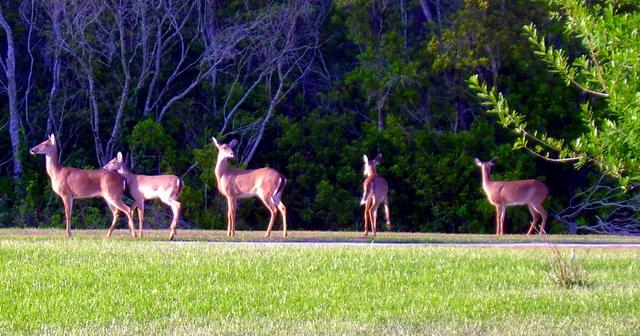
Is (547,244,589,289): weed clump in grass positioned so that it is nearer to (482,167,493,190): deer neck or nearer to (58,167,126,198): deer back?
(58,167,126,198): deer back

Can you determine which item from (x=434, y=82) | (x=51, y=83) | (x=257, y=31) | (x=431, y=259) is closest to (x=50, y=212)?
(x=51, y=83)

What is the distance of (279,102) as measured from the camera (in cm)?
3397

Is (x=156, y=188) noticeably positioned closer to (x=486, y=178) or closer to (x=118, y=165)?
(x=118, y=165)

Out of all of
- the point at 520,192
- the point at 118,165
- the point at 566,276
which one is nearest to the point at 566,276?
the point at 566,276

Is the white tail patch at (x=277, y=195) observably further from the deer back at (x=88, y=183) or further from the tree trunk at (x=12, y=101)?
the tree trunk at (x=12, y=101)

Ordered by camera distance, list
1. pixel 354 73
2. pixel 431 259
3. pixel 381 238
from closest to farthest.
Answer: pixel 431 259, pixel 381 238, pixel 354 73

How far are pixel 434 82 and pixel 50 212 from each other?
11321 mm

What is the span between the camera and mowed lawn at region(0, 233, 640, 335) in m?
11.1

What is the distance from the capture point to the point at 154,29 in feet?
111

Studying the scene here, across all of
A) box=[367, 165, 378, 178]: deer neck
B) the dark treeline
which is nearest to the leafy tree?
box=[367, 165, 378, 178]: deer neck

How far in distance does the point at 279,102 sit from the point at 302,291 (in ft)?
68.9

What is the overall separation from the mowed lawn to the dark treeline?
14.8 m

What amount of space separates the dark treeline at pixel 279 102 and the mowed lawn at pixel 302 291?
48.4 ft

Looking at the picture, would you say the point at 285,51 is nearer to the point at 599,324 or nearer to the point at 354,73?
the point at 354,73
